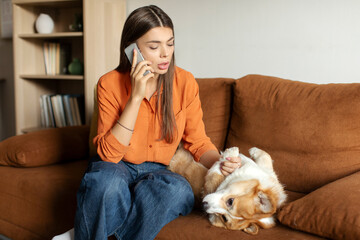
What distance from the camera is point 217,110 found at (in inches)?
78.7

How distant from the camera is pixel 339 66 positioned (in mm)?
2029

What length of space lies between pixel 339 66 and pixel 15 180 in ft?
6.39

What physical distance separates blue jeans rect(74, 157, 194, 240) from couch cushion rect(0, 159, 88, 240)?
0.38m

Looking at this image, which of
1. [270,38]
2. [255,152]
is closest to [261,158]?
[255,152]

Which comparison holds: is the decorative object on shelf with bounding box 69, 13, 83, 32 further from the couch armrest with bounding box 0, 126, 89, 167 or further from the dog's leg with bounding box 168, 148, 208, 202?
Result: the dog's leg with bounding box 168, 148, 208, 202

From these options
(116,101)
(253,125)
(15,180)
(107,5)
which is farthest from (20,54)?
(253,125)

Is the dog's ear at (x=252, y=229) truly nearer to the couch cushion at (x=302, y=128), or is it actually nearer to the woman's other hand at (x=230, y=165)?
the woman's other hand at (x=230, y=165)

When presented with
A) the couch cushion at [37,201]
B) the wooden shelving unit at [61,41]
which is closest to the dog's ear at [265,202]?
the couch cushion at [37,201]

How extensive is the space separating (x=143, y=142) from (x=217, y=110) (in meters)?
0.57

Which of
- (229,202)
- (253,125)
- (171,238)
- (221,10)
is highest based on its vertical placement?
(221,10)

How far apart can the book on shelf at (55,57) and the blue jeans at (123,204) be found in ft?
6.03

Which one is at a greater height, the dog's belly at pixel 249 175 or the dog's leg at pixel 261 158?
the dog's leg at pixel 261 158

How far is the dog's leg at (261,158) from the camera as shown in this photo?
1556mm

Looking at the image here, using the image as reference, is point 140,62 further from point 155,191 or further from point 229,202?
point 229,202
